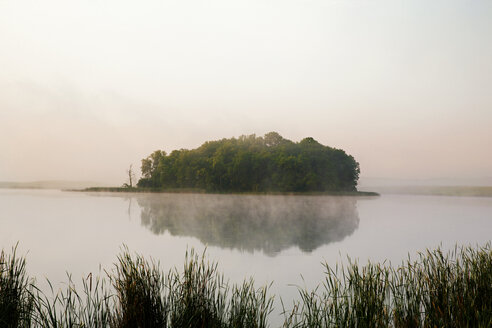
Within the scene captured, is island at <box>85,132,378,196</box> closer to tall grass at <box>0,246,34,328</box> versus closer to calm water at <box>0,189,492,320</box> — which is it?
calm water at <box>0,189,492,320</box>

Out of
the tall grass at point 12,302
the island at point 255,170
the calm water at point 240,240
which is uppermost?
the island at point 255,170

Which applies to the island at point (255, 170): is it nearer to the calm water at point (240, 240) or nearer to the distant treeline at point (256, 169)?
the distant treeline at point (256, 169)

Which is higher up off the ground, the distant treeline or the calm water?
the distant treeline

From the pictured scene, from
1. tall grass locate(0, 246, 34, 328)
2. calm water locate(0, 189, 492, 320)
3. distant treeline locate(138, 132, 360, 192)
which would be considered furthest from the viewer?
distant treeline locate(138, 132, 360, 192)

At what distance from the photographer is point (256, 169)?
224 ft

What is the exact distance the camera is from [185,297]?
5059 mm

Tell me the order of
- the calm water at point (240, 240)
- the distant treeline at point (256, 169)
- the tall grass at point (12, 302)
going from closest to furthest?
the tall grass at point (12, 302) → the calm water at point (240, 240) → the distant treeline at point (256, 169)

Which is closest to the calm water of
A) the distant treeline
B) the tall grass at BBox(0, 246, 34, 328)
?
the tall grass at BBox(0, 246, 34, 328)

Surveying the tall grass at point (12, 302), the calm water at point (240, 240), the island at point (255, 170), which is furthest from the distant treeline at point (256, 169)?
the tall grass at point (12, 302)

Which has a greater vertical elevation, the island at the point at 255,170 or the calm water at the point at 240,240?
the island at the point at 255,170

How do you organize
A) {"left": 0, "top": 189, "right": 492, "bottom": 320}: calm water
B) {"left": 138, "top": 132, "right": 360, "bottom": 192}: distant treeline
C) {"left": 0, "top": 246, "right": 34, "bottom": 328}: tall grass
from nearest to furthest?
{"left": 0, "top": 246, "right": 34, "bottom": 328}: tall grass, {"left": 0, "top": 189, "right": 492, "bottom": 320}: calm water, {"left": 138, "top": 132, "right": 360, "bottom": 192}: distant treeline

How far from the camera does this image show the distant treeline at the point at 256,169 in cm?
6531

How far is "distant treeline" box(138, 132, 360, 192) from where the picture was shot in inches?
2571

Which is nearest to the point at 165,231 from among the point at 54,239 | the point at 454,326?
the point at 54,239
